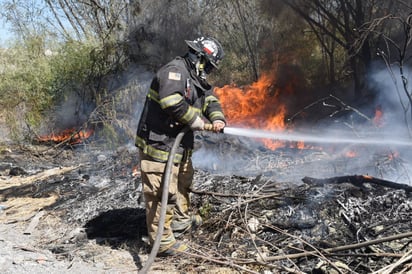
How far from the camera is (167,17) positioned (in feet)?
39.9

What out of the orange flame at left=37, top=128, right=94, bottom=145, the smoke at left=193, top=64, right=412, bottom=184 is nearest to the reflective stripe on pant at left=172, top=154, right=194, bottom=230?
the smoke at left=193, top=64, right=412, bottom=184

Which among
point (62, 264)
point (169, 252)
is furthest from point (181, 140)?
point (62, 264)

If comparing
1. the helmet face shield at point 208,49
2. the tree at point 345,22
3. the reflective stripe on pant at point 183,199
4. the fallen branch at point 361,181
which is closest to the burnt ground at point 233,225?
the fallen branch at point 361,181

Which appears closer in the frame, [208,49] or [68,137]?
[208,49]

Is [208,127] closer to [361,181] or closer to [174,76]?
[174,76]

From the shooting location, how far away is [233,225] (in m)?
4.14

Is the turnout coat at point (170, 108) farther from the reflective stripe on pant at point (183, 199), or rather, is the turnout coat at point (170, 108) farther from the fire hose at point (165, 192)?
the reflective stripe on pant at point (183, 199)

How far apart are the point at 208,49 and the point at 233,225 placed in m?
1.88

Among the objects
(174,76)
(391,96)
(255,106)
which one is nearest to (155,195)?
(174,76)

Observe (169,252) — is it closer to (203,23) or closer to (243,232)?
(243,232)

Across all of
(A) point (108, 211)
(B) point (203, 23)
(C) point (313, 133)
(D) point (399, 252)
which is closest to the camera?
(D) point (399, 252)

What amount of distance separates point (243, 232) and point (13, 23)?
53.6 ft

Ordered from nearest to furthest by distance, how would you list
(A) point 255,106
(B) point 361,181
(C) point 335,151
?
(B) point 361,181, (C) point 335,151, (A) point 255,106

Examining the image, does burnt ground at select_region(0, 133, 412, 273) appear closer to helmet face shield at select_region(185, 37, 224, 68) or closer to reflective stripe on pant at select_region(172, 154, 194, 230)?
reflective stripe on pant at select_region(172, 154, 194, 230)
